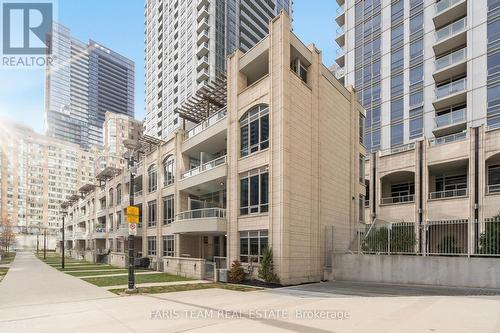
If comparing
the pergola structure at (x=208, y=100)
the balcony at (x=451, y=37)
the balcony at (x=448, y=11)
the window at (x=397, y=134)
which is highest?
the balcony at (x=448, y=11)

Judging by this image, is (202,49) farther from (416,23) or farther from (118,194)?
(416,23)

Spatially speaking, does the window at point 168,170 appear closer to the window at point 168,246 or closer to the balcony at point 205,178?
the balcony at point 205,178

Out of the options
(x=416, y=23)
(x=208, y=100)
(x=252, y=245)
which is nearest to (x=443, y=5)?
(x=416, y=23)

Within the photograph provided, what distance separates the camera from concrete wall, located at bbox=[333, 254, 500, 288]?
1702 centimetres

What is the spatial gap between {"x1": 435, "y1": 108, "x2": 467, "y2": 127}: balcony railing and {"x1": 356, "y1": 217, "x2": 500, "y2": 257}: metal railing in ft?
52.0

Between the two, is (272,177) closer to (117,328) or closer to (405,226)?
(405,226)

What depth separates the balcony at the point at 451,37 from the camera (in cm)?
3607

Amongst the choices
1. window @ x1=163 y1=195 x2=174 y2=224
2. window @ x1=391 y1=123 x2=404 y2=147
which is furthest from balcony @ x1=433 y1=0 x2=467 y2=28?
window @ x1=163 y1=195 x2=174 y2=224

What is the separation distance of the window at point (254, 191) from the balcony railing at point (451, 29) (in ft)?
97.0

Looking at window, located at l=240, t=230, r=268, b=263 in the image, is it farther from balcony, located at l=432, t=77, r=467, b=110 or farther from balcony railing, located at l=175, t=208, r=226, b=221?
balcony, located at l=432, t=77, r=467, b=110

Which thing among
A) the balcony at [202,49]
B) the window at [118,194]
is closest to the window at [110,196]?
the window at [118,194]

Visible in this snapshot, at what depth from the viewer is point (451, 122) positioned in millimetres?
35938

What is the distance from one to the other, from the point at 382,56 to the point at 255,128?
3103 centimetres

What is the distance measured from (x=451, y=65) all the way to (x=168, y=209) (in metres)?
32.6
